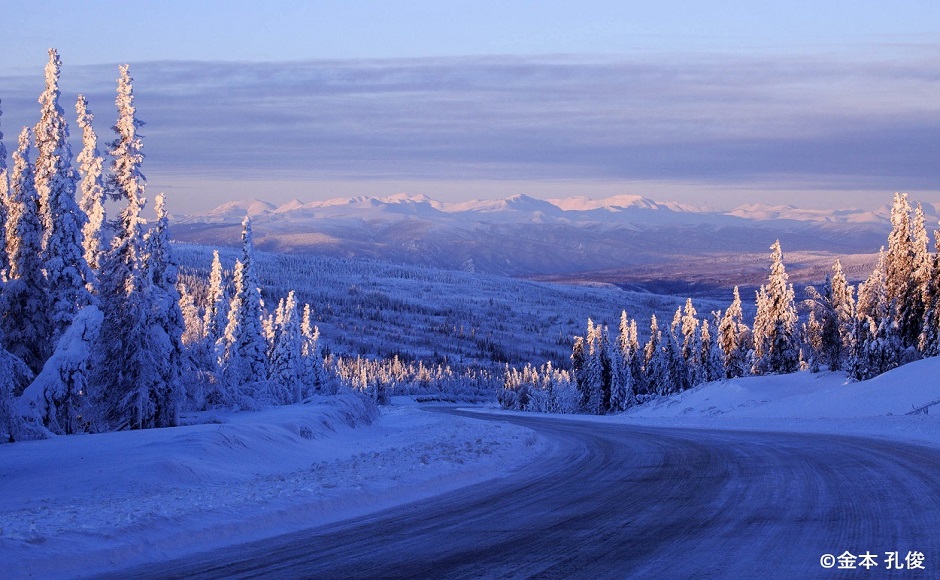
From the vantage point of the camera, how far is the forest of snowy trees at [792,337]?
2096 inches

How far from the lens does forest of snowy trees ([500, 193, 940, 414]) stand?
5325 centimetres

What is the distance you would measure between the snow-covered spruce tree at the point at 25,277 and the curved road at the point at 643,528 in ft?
75.4

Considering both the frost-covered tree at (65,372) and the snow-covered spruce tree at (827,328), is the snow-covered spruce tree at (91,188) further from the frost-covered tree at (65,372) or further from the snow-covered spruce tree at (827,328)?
the snow-covered spruce tree at (827,328)

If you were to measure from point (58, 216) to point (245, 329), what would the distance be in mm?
22417

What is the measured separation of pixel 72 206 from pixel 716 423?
2826cm

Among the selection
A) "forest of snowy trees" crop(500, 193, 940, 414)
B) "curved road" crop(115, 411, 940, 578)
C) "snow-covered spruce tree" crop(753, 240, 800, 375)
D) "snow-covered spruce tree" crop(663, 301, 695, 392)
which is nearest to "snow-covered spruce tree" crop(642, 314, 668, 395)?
"forest of snowy trees" crop(500, 193, 940, 414)

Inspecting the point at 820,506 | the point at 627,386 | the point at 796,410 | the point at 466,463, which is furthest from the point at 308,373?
the point at 820,506

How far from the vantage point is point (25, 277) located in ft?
107

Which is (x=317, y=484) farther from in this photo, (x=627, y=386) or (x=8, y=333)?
(x=627, y=386)

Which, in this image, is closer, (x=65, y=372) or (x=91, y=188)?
(x=65, y=372)

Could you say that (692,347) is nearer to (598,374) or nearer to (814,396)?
(598,374)

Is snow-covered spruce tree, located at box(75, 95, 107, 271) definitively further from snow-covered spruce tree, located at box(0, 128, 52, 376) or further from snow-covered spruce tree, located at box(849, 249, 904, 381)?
snow-covered spruce tree, located at box(849, 249, 904, 381)

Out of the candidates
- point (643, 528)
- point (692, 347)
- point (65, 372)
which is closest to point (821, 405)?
Answer: point (65, 372)

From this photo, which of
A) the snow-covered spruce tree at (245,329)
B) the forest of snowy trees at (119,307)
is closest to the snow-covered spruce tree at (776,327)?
the forest of snowy trees at (119,307)
